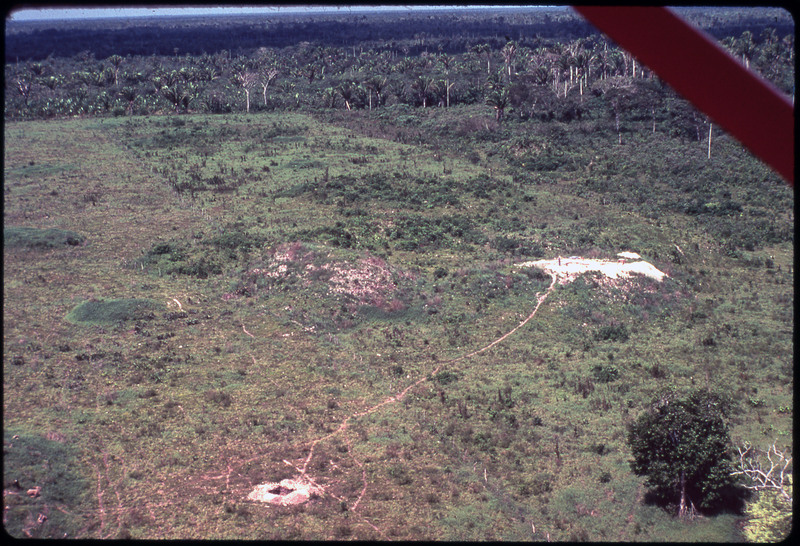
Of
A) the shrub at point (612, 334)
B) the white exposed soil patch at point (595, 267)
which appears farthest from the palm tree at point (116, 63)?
the shrub at point (612, 334)

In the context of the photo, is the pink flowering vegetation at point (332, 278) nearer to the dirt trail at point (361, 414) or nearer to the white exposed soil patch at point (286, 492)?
the dirt trail at point (361, 414)

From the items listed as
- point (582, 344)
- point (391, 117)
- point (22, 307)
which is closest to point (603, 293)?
point (582, 344)

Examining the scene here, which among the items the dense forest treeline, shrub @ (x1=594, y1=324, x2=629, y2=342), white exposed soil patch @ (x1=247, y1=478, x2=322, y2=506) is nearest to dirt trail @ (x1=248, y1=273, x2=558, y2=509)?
white exposed soil patch @ (x1=247, y1=478, x2=322, y2=506)

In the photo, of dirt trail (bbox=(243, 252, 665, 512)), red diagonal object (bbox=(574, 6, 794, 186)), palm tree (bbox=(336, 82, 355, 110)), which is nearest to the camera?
red diagonal object (bbox=(574, 6, 794, 186))

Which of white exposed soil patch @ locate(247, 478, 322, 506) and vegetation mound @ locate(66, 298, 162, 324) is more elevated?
vegetation mound @ locate(66, 298, 162, 324)

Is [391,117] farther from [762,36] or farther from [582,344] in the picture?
[762,36]

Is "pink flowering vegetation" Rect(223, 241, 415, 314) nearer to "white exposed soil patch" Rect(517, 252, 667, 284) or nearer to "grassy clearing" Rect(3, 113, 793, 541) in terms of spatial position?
"grassy clearing" Rect(3, 113, 793, 541)
